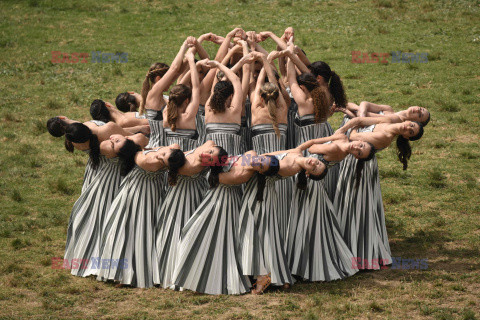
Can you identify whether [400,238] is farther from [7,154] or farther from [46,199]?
[7,154]

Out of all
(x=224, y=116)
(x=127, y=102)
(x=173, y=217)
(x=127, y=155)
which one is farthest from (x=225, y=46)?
(x=173, y=217)

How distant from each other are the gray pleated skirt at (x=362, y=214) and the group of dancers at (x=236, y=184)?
0.6 inches

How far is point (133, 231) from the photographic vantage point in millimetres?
8172

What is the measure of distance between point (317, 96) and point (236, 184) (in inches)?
73.8

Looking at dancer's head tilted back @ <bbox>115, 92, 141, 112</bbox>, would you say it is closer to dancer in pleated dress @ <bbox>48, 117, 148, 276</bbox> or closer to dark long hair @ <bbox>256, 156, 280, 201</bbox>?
dancer in pleated dress @ <bbox>48, 117, 148, 276</bbox>

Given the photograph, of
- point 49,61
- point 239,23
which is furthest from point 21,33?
point 239,23

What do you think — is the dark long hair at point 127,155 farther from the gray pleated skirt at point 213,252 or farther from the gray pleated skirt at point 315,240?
the gray pleated skirt at point 315,240

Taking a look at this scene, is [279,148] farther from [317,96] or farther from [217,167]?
[217,167]

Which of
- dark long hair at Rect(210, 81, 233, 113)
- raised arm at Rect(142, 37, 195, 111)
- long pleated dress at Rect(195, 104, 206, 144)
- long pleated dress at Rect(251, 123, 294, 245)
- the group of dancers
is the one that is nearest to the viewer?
the group of dancers

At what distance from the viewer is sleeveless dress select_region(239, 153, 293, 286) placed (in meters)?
7.76

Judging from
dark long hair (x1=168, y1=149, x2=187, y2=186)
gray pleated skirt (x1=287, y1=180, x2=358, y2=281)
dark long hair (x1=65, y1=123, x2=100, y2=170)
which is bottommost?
gray pleated skirt (x1=287, y1=180, x2=358, y2=281)

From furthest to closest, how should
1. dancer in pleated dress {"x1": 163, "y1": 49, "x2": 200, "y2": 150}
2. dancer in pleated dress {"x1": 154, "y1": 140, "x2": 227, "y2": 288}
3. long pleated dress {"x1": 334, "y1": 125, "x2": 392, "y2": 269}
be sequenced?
1. long pleated dress {"x1": 334, "y1": 125, "x2": 392, "y2": 269}
2. dancer in pleated dress {"x1": 163, "y1": 49, "x2": 200, "y2": 150}
3. dancer in pleated dress {"x1": 154, "y1": 140, "x2": 227, "y2": 288}

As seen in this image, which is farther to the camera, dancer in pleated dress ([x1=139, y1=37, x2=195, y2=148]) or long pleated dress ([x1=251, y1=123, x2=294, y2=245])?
dancer in pleated dress ([x1=139, y1=37, x2=195, y2=148])

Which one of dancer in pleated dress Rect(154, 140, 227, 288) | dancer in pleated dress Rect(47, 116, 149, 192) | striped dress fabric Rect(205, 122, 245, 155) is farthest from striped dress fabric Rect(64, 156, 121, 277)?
striped dress fabric Rect(205, 122, 245, 155)
